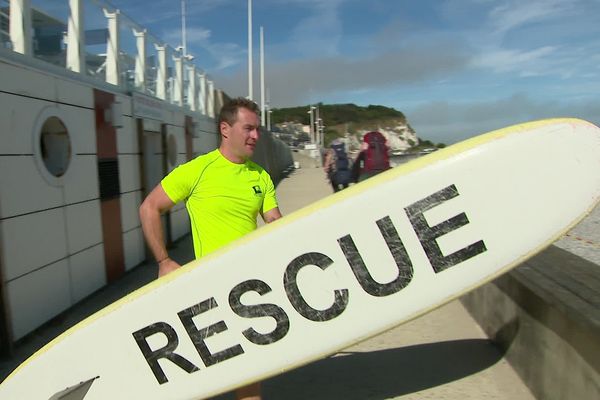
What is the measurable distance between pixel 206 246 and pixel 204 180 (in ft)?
1.07

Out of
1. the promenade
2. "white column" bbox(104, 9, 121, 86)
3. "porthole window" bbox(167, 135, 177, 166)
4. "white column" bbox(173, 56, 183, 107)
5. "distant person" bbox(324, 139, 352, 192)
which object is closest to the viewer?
the promenade

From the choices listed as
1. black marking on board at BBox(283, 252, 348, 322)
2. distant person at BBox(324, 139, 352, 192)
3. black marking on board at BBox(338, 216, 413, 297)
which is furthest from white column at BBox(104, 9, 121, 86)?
black marking on board at BBox(338, 216, 413, 297)

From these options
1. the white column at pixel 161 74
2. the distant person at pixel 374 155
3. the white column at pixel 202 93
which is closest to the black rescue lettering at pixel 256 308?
the distant person at pixel 374 155

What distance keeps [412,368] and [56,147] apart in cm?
383

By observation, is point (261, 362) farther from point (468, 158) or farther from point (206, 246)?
point (468, 158)

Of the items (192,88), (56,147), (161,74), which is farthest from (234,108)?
(192,88)

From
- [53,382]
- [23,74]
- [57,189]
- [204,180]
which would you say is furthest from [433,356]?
[23,74]

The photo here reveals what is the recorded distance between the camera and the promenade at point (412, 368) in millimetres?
2939

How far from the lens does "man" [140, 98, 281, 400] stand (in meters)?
2.23

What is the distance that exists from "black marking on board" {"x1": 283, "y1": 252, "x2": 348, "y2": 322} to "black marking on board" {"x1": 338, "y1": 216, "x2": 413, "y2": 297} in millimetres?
95

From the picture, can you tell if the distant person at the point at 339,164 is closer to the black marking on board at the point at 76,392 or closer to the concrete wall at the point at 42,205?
the concrete wall at the point at 42,205

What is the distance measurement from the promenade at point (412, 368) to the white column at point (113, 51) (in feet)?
10.6

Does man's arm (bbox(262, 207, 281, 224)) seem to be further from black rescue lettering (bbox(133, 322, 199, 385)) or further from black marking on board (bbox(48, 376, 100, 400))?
black marking on board (bbox(48, 376, 100, 400))

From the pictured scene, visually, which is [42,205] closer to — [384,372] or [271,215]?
[271,215]
